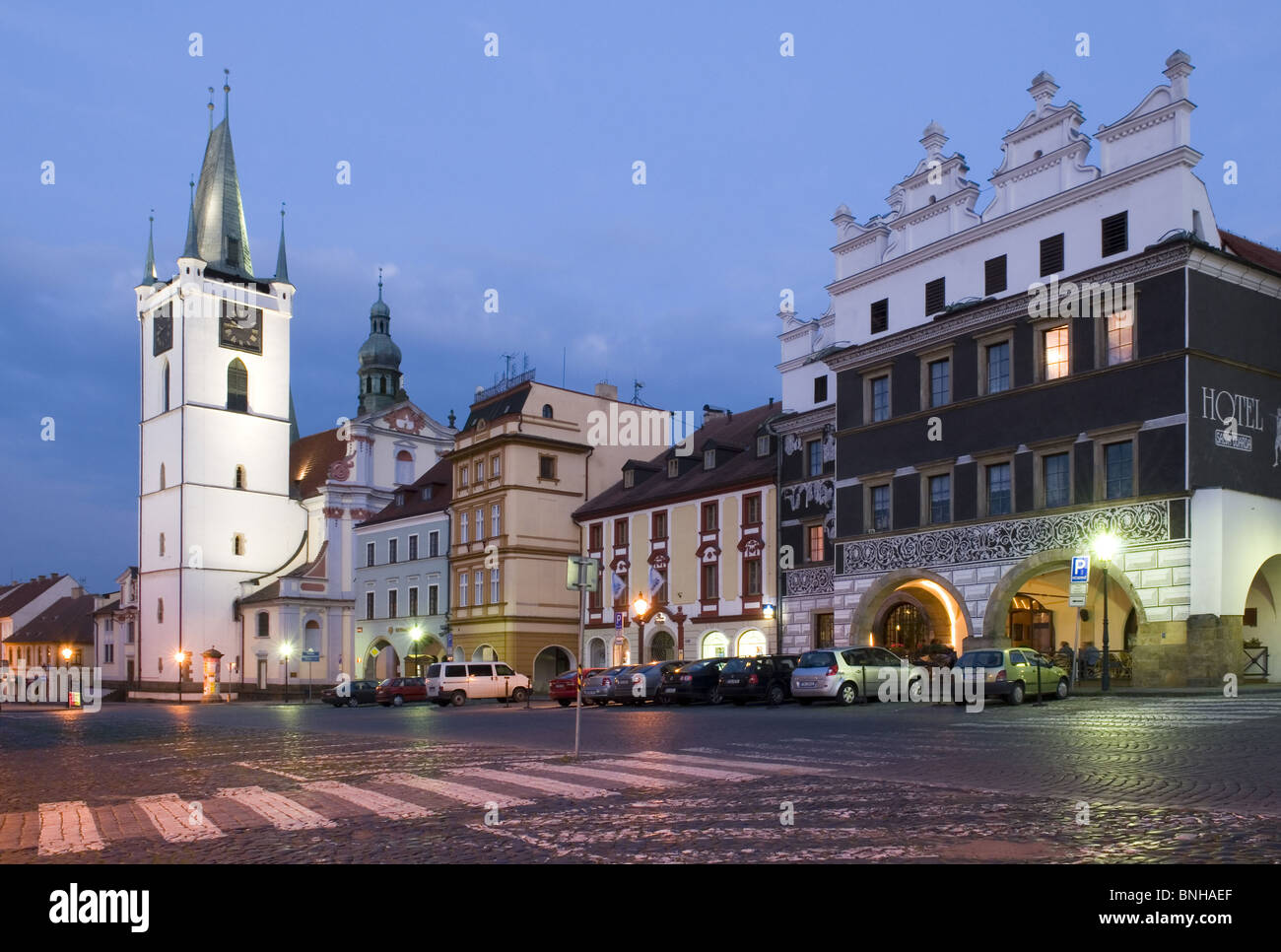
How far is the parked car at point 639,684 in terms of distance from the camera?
138 ft

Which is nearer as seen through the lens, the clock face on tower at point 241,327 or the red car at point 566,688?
the red car at point 566,688

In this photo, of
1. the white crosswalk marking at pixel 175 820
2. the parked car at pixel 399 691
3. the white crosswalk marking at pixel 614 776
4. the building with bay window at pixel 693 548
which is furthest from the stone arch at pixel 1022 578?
the white crosswalk marking at pixel 175 820

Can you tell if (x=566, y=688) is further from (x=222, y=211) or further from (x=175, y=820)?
(x=222, y=211)

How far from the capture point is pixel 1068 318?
37750 mm

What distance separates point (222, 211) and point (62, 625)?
46.5 metres

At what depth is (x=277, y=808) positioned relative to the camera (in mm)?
12531

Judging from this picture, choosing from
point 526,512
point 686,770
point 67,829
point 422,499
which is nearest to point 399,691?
point 526,512

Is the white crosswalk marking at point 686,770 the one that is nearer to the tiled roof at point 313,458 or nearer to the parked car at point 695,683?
the parked car at point 695,683

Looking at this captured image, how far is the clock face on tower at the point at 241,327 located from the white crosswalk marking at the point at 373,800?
76.2m

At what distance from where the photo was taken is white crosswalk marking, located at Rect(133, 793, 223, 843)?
1077cm

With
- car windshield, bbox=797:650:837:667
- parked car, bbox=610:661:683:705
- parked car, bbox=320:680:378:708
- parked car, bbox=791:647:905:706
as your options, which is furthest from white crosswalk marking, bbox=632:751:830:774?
parked car, bbox=320:680:378:708

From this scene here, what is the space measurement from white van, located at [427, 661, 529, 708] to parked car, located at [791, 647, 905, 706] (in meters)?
16.9

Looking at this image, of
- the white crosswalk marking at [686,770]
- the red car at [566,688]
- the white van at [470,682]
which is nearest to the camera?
the white crosswalk marking at [686,770]
